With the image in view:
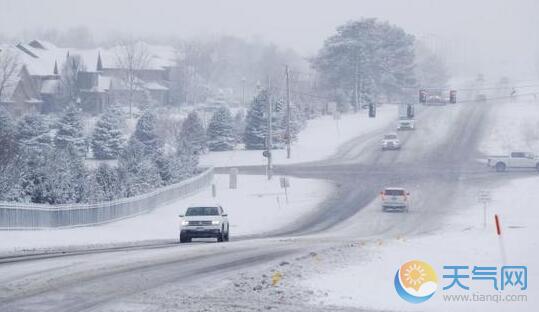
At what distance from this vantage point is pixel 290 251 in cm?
2716

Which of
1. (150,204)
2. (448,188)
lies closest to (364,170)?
→ (448,188)

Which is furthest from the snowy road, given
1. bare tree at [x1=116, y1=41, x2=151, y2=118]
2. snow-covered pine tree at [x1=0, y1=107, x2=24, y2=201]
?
bare tree at [x1=116, y1=41, x2=151, y2=118]

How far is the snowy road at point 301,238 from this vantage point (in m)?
17.3

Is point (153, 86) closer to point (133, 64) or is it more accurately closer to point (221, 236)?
point (133, 64)

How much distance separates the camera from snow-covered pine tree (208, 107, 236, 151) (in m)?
97.6

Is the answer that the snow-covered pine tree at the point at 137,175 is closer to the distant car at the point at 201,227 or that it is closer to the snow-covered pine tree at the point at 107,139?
the distant car at the point at 201,227

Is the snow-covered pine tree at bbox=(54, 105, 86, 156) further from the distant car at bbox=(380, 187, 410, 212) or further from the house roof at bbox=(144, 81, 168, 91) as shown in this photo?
the house roof at bbox=(144, 81, 168, 91)

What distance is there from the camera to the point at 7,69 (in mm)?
125375

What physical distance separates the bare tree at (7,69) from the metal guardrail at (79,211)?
62723 millimetres

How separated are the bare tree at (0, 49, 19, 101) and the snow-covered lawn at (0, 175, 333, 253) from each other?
50099 mm

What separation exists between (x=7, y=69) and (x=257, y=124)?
4728 cm

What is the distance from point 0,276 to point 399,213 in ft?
123

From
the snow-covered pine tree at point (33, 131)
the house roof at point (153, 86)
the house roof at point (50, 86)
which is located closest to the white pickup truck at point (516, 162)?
the snow-covered pine tree at point (33, 131)

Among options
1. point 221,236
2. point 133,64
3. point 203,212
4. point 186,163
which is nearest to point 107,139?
point 186,163
